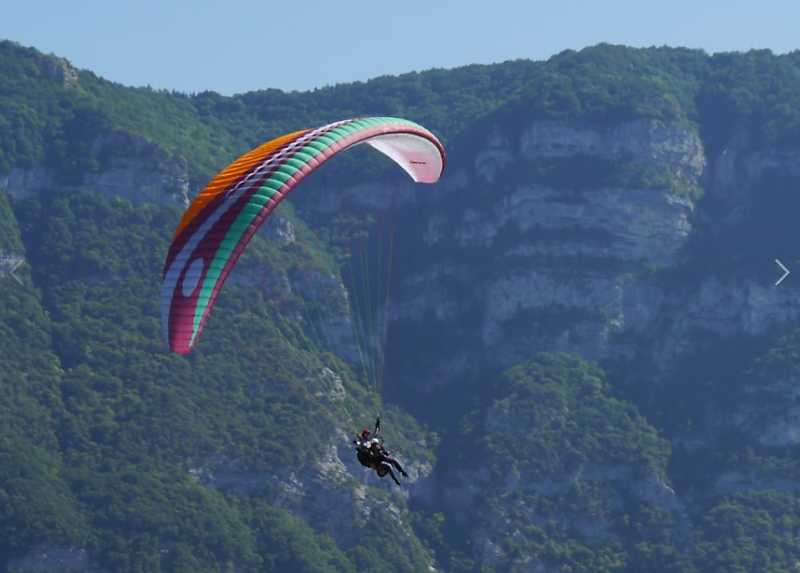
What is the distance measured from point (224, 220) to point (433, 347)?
316 feet

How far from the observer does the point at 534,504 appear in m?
163

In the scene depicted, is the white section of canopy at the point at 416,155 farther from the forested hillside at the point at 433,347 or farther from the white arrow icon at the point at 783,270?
the white arrow icon at the point at 783,270

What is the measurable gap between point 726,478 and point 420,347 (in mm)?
23306

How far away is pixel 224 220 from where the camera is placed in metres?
→ 83.7

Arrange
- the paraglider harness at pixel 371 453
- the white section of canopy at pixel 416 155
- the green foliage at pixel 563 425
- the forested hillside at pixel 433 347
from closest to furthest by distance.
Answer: the paraglider harness at pixel 371 453 < the white section of canopy at pixel 416 155 < the forested hillside at pixel 433 347 < the green foliage at pixel 563 425

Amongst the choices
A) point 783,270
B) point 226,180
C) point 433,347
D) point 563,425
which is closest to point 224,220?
point 226,180

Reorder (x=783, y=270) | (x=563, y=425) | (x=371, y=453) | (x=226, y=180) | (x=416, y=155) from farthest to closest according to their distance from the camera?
(x=783, y=270) < (x=563, y=425) < (x=416, y=155) < (x=226, y=180) < (x=371, y=453)

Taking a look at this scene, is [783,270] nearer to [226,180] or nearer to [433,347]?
[433,347]

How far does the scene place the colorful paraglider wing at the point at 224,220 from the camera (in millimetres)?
82438

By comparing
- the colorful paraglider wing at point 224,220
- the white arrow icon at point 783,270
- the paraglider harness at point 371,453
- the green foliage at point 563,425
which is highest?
the colorful paraglider wing at point 224,220

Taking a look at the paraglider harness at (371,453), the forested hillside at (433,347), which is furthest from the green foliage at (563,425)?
the paraglider harness at (371,453)

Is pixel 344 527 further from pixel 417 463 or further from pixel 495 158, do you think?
pixel 495 158

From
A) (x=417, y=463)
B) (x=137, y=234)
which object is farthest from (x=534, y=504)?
(x=137, y=234)

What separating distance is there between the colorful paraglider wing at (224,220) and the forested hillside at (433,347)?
202 feet
